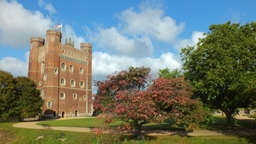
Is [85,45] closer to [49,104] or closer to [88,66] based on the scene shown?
[88,66]

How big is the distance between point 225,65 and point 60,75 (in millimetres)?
37754

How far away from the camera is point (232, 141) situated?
1648cm

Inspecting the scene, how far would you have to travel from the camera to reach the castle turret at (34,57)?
168 feet

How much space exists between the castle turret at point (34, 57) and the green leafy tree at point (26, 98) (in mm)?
13597

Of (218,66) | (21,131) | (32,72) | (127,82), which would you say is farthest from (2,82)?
(218,66)

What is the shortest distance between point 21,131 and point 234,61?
871 inches

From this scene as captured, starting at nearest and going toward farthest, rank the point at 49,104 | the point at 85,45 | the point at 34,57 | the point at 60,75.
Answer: the point at 49,104 < the point at 60,75 < the point at 34,57 < the point at 85,45

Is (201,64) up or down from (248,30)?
down

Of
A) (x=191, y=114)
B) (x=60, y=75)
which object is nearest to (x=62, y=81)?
(x=60, y=75)

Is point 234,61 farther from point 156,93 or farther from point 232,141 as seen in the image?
point 156,93

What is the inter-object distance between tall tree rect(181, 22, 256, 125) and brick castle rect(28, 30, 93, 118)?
3087 centimetres

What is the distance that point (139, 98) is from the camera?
15.0 metres

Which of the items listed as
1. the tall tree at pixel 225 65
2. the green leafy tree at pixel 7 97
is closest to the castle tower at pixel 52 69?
the green leafy tree at pixel 7 97

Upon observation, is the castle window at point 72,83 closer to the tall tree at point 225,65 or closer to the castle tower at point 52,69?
the castle tower at point 52,69
